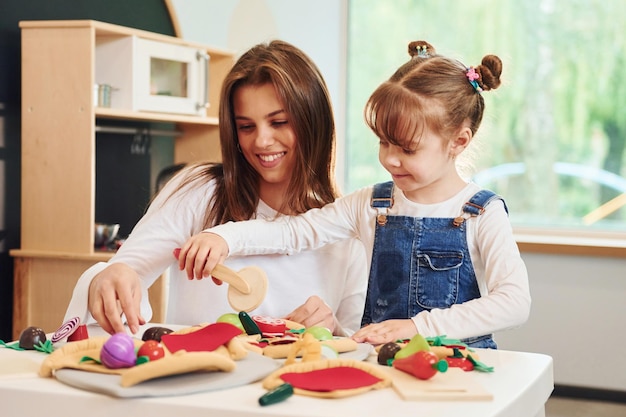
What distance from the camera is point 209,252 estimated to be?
1.37 meters

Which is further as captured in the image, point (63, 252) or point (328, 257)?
point (63, 252)

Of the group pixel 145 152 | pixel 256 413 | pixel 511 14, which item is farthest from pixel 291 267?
pixel 511 14

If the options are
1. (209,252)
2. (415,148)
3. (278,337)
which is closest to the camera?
(278,337)

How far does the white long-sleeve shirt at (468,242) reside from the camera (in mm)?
1364

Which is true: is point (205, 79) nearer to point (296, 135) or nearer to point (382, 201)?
point (296, 135)

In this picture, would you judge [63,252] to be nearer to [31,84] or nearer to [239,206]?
[31,84]

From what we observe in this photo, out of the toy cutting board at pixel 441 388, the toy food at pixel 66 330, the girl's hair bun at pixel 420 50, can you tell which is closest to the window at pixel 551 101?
the girl's hair bun at pixel 420 50

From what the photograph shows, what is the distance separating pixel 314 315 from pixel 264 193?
0.42m

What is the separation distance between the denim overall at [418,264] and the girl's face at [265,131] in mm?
188

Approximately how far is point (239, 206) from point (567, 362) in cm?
246

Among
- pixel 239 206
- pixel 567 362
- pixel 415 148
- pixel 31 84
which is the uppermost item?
pixel 31 84

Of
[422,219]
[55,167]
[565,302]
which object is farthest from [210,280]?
[565,302]

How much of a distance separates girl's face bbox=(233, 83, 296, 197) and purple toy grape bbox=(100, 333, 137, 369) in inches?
29.6

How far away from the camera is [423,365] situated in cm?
97
